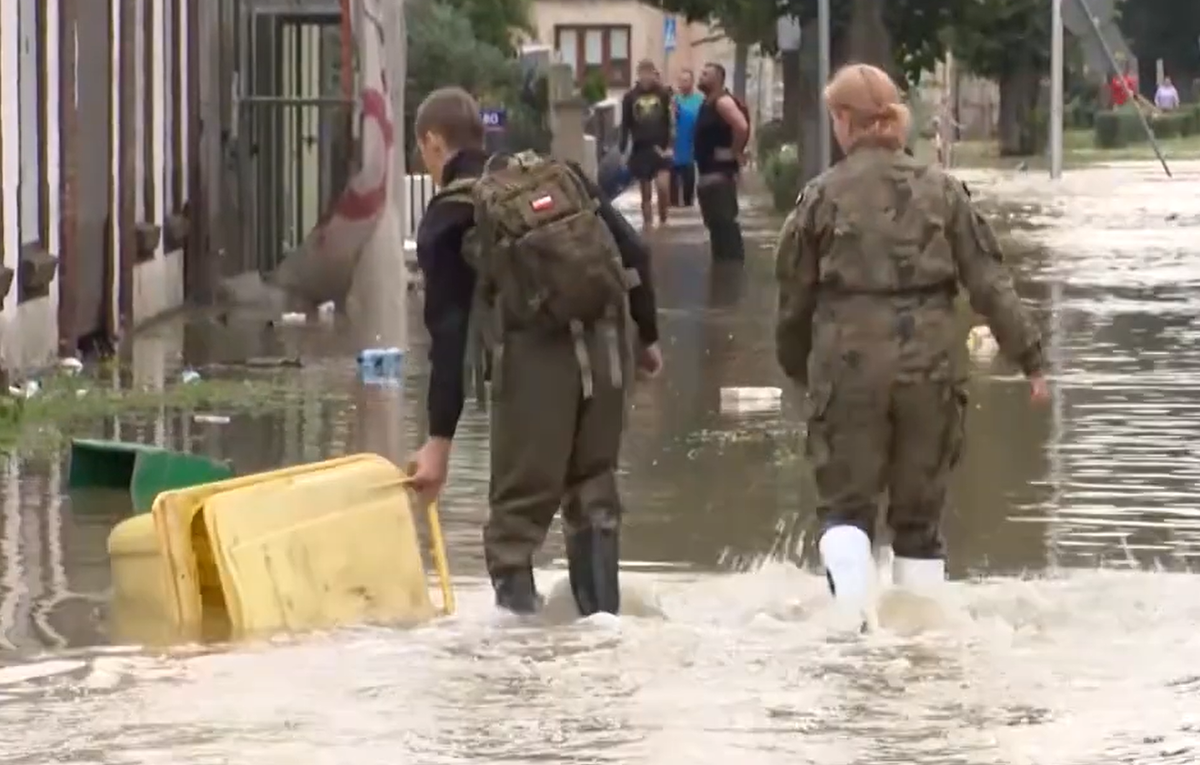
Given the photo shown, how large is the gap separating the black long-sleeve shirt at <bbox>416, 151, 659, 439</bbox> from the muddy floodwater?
668mm

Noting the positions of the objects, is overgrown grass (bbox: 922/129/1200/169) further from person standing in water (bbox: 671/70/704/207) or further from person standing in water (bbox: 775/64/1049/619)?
person standing in water (bbox: 775/64/1049/619)

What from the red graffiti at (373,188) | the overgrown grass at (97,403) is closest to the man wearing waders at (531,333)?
the overgrown grass at (97,403)

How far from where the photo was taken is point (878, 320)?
302 inches

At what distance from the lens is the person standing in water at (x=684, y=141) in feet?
95.2

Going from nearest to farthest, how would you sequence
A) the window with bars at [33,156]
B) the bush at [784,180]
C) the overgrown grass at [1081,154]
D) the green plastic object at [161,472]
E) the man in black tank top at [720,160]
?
the green plastic object at [161,472] < the window with bars at [33,156] < the man in black tank top at [720,160] < the bush at [784,180] < the overgrown grass at [1081,154]

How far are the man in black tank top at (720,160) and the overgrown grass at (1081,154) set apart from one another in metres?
18.2

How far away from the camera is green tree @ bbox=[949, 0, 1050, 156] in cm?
4850

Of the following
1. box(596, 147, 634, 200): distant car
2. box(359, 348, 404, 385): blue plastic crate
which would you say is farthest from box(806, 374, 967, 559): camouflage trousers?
box(596, 147, 634, 200): distant car

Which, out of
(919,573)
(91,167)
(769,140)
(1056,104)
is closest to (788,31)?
(1056,104)

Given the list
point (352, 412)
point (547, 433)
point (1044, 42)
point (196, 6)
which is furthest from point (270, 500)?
point (1044, 42)

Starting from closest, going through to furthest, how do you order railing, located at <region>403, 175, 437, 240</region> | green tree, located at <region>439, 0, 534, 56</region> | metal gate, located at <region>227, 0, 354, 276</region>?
metal gate, located at <region>227, 0, 354, 276</region>
railing, located at <region>403, 175, 437, 240</region>
green tree, located at <region>439, 0, 534, 56</region>

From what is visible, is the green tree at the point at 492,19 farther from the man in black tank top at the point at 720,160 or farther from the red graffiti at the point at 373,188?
the red graffiti at the point at 373,188

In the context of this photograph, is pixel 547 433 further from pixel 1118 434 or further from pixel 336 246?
pixel 336 246

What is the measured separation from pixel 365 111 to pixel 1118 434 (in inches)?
260
